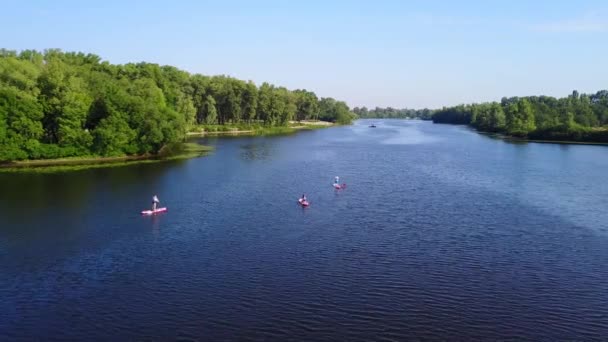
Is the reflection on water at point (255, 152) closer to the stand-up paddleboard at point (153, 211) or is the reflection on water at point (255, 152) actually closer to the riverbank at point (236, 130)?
the riverbank at point (236, 130)

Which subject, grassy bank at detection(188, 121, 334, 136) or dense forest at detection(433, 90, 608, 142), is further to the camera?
grassy bank at detection(188, 121, 334, 136)

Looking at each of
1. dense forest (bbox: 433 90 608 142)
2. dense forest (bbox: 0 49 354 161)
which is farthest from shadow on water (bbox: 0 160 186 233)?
dense forest (bbox: 433 90 608 142)

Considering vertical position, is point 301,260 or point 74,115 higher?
point 74,115

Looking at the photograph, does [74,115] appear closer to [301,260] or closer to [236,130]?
[301,260]

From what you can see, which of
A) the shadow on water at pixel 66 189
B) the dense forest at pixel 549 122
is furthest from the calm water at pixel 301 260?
the dense forest at pixel 549 122

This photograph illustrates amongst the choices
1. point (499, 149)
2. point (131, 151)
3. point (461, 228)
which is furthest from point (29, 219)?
point (499, 149)

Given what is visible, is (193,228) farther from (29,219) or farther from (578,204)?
(578,204)

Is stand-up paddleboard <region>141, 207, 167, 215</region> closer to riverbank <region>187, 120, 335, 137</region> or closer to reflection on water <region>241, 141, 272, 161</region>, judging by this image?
reflection on water <region>241, 141, 272, 161</region>

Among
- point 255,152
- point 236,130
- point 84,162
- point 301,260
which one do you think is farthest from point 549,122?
point 301,260
